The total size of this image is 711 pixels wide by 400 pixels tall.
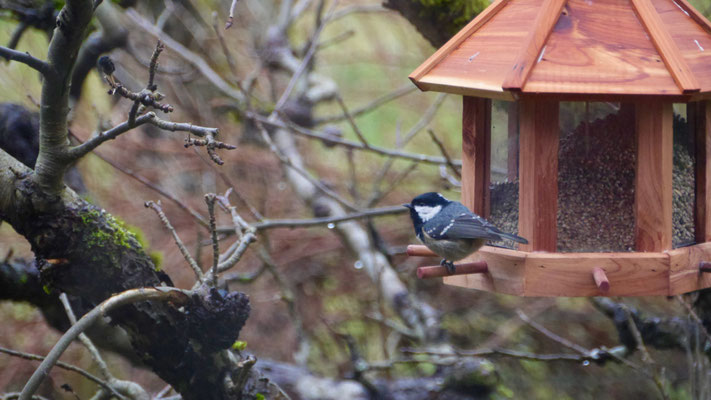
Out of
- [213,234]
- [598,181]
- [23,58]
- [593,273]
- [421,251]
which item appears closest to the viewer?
[23,58]

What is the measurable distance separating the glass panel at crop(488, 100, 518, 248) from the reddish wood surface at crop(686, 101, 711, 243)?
756 mm

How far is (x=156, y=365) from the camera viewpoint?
2773 mm

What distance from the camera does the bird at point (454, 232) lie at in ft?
8.49

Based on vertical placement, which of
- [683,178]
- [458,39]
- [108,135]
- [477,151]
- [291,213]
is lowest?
[291,213]

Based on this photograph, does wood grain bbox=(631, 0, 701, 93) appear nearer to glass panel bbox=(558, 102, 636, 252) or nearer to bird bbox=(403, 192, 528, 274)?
glass panel bbox=(558, 102, 636, 252)

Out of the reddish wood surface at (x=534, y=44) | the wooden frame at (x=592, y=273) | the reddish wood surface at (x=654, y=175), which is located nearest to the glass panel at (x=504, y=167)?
the wooden frame at (x=592, y=273)

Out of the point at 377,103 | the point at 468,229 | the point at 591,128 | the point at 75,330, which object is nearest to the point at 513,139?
the point at 591,128

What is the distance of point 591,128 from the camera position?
107 inches

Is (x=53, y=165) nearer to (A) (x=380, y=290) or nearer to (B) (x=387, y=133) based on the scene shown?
(A) (x=380, y=290)

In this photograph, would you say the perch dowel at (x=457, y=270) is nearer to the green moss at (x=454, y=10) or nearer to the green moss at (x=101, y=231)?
the green moss at (x=101, y=231)

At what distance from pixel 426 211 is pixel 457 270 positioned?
439 millimetres

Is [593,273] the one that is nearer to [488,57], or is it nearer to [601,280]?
[601,280]

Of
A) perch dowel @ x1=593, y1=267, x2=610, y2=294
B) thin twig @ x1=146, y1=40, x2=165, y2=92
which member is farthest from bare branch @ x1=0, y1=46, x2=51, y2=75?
perch dowel @ x1=593, y1=267, x2=610, y2=294

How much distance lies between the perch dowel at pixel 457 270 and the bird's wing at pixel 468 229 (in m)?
0.12
